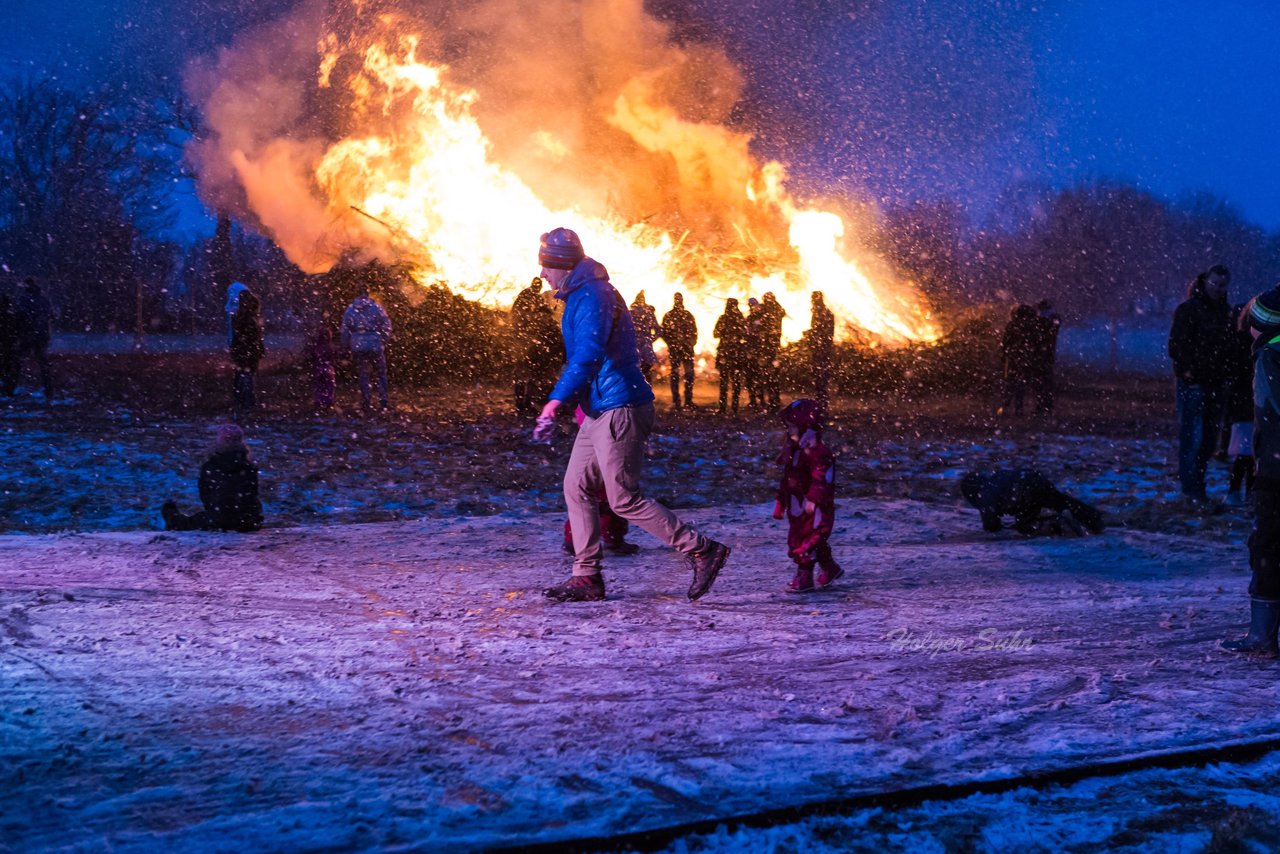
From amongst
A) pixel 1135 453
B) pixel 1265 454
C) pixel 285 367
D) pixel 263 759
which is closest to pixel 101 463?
pixel 263 759

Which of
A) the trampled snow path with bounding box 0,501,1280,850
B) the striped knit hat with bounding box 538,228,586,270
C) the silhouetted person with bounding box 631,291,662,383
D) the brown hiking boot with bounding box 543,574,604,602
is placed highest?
the silhouetted person with bounding box 631,291,662,383

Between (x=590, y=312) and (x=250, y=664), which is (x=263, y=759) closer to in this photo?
(x=250, y=664)

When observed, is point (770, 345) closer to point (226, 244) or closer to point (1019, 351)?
point (1019, 351)

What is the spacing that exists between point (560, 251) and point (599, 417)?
2.75ft

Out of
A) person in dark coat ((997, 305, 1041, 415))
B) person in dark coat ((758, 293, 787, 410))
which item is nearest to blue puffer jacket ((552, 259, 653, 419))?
person in dark coat ((758, 293, 787, 410))

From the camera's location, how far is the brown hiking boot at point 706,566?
18.7ft

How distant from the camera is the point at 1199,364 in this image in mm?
8828

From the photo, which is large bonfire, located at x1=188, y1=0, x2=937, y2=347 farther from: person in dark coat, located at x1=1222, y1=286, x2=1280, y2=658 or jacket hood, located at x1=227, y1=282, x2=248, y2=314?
person in dark coat, located at x1=1222, y1=286, x2=1280, y2=658

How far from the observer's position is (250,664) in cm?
453

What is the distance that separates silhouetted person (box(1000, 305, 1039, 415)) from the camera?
17484 millimetres

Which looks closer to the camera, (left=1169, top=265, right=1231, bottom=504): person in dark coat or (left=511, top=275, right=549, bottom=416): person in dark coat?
(left=1169, top=265, right=1231, bottom=504): person in dark coat

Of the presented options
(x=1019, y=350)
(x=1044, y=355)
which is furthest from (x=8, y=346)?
(x=1044, y=355)

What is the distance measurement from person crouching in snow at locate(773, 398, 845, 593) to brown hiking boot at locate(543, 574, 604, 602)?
1046mm

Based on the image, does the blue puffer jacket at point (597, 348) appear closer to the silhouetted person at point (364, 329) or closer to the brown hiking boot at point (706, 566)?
the brown hiking boot at point (706, 566)
